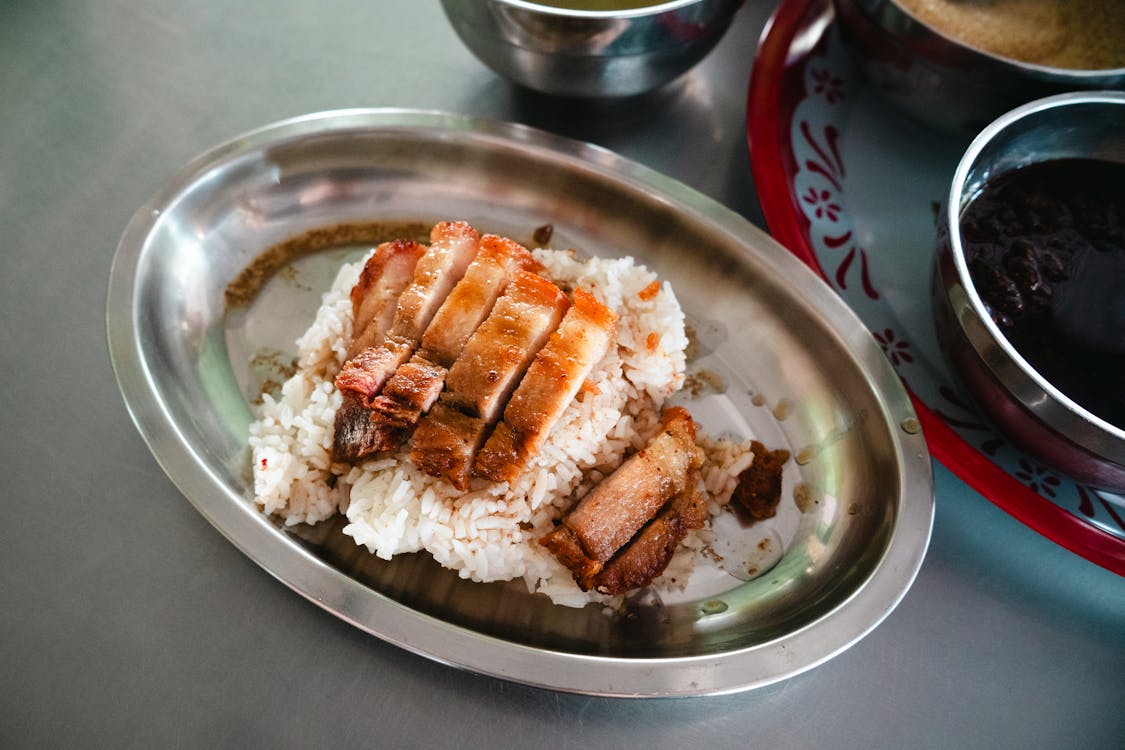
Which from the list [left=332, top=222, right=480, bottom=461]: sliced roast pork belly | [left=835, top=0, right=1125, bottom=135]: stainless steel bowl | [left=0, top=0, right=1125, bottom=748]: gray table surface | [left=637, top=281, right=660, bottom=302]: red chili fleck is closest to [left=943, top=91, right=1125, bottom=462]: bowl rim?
[left=835, top=0, right=1125, bottom=135]: stainless steel bowl

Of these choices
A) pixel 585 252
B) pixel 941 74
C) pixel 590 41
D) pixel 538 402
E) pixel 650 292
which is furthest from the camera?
pixel 585 252

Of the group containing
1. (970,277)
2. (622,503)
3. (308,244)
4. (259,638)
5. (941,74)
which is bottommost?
(259,638)

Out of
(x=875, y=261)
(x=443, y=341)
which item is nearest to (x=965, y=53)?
(x=875, y=261)

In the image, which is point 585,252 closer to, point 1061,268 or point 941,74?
point 941,74

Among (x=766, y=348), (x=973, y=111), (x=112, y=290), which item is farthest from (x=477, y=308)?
(x=973, y=111)

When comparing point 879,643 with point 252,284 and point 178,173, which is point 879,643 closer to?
point 252,284

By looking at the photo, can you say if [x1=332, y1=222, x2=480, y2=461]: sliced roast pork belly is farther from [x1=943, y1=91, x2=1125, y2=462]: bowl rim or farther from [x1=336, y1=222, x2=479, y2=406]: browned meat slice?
[x1=943, y1=91, x2=1125, y2=462]: bowl rim
